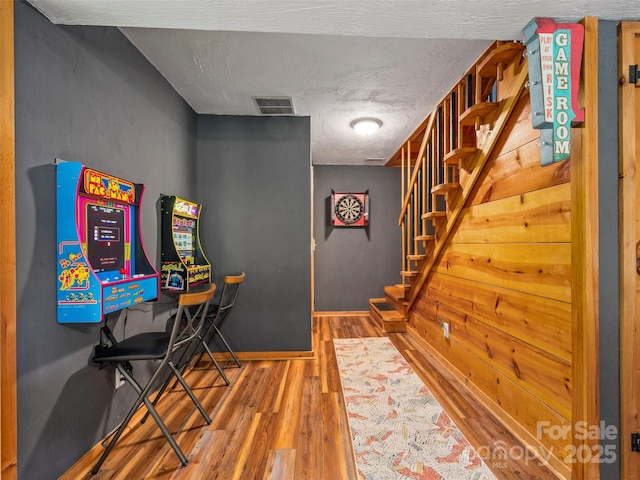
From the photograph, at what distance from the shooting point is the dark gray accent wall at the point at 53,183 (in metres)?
1.26

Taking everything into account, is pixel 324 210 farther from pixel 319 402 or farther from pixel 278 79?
pixel 319 402

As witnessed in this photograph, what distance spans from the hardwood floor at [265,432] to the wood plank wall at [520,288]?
0.79ft

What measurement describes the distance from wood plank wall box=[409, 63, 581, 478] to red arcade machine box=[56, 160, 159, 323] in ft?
7.70

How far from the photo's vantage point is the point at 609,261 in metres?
1.37

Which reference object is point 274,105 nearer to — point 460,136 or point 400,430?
point 460,136

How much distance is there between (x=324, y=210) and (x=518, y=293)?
364cm

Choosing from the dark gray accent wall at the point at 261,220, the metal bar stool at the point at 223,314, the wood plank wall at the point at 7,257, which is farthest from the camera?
the dark gray accent wall at the point at 261,220

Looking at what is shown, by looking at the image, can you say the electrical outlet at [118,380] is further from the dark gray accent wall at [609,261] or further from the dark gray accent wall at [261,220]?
the dark gray accent wall at [609,261]

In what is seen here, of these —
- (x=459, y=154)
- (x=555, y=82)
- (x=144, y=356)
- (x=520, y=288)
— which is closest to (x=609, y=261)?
(x=520, y=288)

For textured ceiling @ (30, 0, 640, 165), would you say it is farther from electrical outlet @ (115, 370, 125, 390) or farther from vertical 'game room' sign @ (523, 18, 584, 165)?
electrical outlet @ (115, 370, 125, 390)

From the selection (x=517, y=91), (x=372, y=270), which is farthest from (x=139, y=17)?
(x=372, y=270)

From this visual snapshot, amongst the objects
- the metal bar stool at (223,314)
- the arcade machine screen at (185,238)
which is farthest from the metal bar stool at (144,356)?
the arcade machine screen at (185,238)

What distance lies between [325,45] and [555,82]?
1.41 m

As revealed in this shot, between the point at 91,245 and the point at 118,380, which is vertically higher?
the point at 91,245
